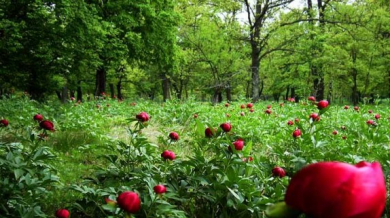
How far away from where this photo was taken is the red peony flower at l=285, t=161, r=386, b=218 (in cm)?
56

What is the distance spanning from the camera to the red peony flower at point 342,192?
56 centimetres

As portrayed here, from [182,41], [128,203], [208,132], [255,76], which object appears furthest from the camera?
[182,41]

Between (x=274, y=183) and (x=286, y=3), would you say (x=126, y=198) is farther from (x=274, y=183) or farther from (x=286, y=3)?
(x=286, y=3)

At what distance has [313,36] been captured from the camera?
696 inches

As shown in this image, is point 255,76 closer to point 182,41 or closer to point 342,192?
point 182,41

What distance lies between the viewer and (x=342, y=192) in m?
0.57

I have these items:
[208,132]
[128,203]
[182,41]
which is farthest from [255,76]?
[128,203]

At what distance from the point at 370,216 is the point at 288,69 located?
27.9 metres

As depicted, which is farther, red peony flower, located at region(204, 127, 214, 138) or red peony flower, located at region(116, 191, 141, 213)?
red peony flower, located at region(204, 127, 214, 138)

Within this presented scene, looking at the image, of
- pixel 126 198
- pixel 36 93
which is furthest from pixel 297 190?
pixel 36 93

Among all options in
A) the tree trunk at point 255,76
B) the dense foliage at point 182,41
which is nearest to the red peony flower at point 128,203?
the dense foliage at point 182,41

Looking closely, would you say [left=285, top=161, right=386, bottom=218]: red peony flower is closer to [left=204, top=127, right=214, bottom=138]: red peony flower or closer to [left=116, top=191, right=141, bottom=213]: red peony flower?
[left=116, top=191, right=141, bottom=213]: red peony flower

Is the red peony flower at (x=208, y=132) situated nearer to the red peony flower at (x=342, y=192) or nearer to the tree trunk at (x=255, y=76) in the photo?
the red peony flower at (x=342, y=192)

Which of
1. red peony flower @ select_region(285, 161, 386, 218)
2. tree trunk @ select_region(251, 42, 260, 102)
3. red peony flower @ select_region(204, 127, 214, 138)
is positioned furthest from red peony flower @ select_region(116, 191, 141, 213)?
tree trunk @ select_region(251, 42, 260, 102)
